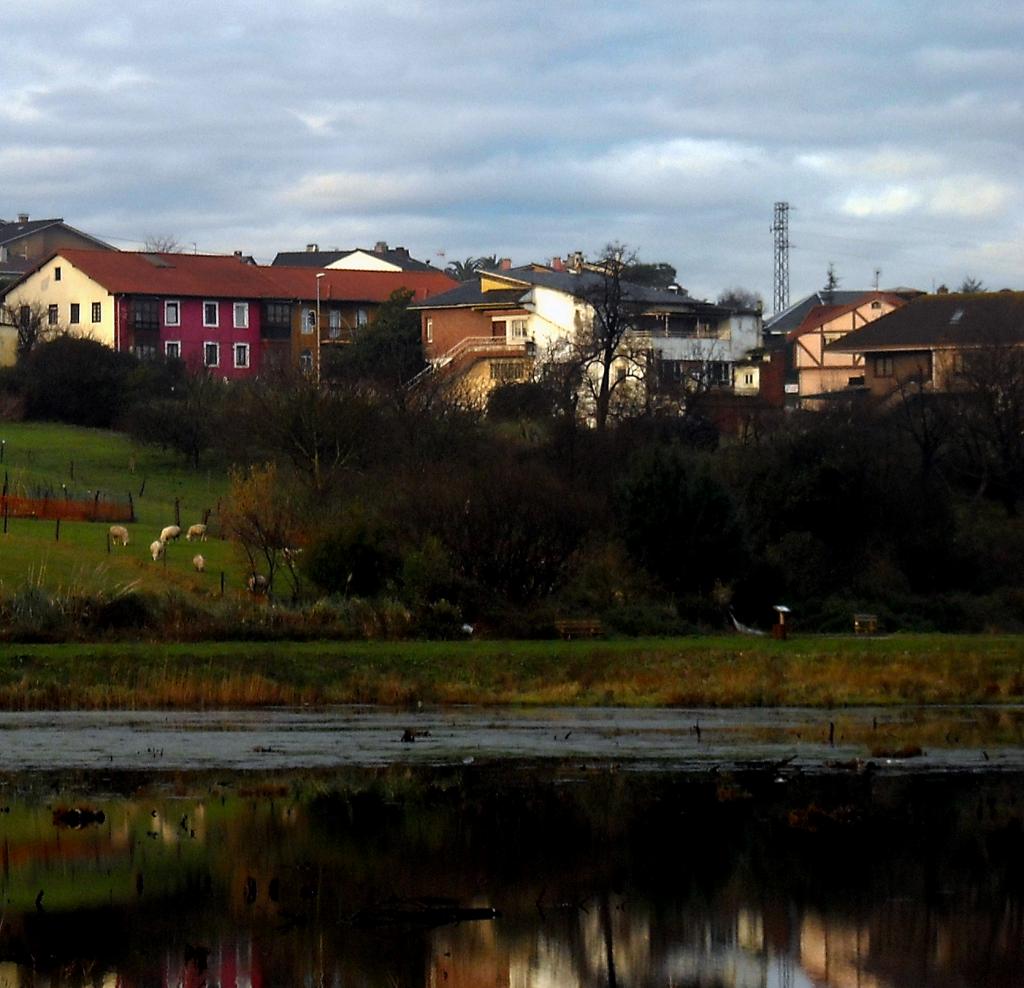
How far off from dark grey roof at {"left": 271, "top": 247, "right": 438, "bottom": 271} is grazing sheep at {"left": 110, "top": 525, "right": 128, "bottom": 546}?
99.3 m

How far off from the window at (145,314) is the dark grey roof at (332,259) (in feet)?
103

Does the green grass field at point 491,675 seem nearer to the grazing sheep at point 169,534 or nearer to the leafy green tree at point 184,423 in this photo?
the grazing sheep at point 169,534

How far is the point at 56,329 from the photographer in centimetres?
11875

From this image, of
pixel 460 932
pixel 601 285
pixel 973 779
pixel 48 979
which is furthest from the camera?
pixel 601 285

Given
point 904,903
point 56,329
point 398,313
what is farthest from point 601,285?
point 904,903

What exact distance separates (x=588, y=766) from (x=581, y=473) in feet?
117

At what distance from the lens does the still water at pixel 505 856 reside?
17.3m

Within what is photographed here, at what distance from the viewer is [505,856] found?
2216 centimetres

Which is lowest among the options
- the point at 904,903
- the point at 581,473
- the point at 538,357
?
the point at 904,903

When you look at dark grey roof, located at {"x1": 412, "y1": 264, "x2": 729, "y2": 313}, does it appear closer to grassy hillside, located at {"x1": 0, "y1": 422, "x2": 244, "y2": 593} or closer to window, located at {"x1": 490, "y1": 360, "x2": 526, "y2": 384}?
window, located at {"x1": 490, "y1": 360, "x2": 526, "y2": 384}

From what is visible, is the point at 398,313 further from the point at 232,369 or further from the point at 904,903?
the point at 904,903

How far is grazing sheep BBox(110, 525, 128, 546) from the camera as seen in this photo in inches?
2244

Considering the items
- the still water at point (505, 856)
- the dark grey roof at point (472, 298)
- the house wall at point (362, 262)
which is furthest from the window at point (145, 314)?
the still water at point (505, 856)

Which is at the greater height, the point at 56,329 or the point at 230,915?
the point at 56,329
